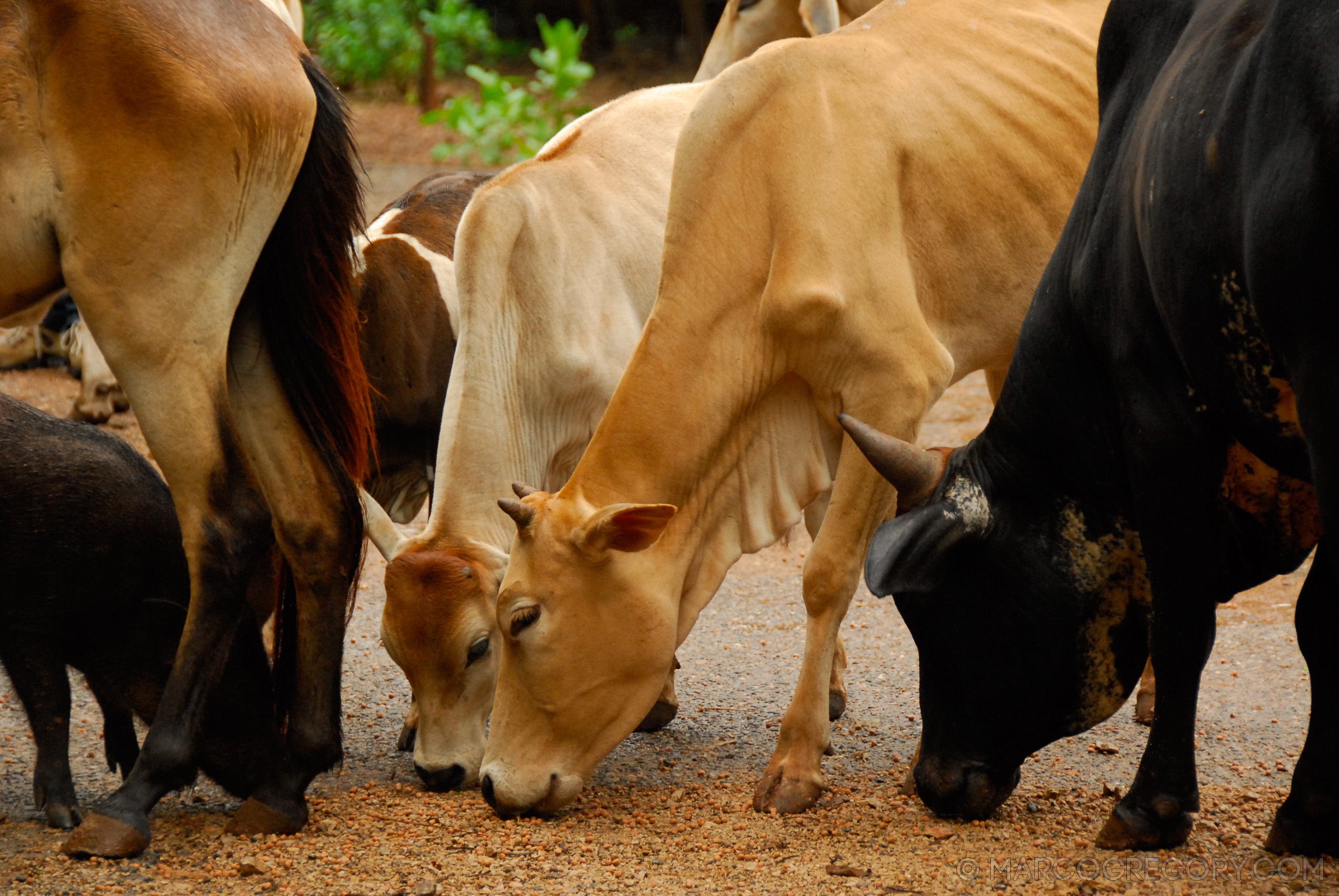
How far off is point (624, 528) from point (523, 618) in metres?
0.37

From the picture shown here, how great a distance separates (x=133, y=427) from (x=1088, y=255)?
7362mm

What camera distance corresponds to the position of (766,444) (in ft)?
12.7

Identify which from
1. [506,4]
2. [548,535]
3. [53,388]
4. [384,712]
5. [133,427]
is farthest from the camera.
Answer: [506,4]

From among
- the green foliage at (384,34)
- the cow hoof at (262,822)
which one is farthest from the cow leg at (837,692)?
the green foliage at (384,34)

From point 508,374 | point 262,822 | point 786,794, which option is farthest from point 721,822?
point 508,374

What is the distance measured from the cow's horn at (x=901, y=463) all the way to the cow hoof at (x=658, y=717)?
1.44 metres

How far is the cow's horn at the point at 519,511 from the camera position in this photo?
11.5 feet

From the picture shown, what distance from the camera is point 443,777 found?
3820mm

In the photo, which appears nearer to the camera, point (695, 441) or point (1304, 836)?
point (1304, 836)

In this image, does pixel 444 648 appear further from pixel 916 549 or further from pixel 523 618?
pixel 916 549

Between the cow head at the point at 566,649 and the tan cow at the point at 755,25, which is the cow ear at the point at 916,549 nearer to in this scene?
the cow head at the point at 566,649

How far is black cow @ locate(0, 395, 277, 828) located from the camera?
3.58 meters

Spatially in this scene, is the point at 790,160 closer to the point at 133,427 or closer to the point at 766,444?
the point at 766,444

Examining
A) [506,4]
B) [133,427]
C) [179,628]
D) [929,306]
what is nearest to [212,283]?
[179,628]
